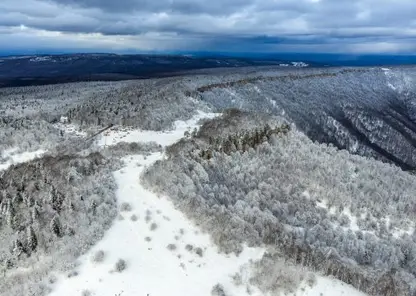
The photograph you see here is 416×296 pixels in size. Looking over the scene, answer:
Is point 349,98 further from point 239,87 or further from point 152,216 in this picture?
point 152,216

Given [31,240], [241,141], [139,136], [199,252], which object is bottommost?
[199,252]

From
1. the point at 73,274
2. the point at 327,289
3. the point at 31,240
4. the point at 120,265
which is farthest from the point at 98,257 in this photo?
the point at 327,289

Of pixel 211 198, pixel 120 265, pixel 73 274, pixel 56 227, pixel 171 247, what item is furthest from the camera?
pixel 211 198

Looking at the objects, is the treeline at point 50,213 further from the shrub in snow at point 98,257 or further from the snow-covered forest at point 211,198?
the shrub in snow at point 98,257

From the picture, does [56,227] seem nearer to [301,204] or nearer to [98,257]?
[98,257]

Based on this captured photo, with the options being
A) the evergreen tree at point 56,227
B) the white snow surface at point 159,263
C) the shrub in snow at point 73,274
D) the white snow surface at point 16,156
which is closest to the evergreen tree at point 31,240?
the evergreen tree at point 56,227

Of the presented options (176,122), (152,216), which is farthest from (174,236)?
(176,122)
